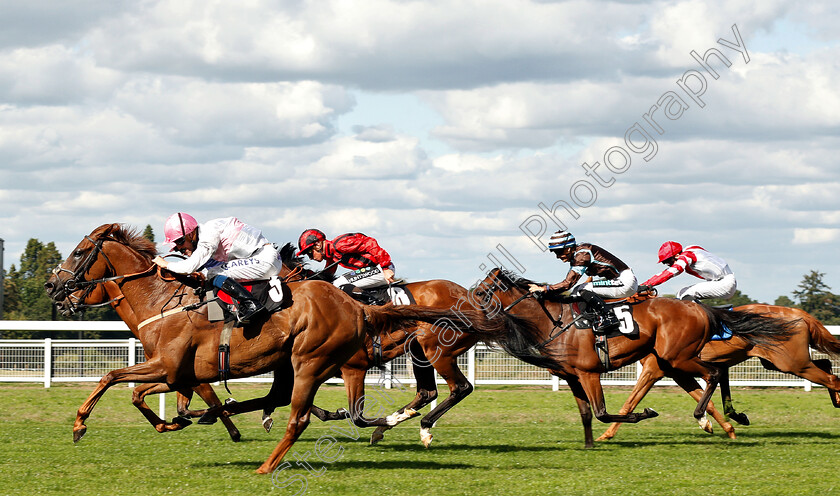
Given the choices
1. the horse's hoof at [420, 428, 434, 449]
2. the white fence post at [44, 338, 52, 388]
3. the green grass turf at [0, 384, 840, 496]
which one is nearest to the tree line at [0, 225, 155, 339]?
the white fence post at [44, 338, 52, 388]

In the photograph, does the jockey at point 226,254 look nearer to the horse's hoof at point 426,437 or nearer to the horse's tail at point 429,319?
the horse's tail at point 429,319

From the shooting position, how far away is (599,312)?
9.71 m

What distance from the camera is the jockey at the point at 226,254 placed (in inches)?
294

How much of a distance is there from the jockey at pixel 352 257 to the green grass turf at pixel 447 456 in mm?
1207

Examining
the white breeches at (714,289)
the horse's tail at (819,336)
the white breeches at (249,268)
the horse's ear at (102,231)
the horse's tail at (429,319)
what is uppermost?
the horse's ear at (102,231)

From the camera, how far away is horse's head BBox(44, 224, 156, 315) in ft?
26.6

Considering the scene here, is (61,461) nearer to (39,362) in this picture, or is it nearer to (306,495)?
(306,495)

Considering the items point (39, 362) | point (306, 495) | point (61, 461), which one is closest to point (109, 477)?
point (61, 461)

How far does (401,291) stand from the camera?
998cm

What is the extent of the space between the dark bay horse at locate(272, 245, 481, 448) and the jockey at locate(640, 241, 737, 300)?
259cm

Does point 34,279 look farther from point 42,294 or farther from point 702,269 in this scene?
point 702,269

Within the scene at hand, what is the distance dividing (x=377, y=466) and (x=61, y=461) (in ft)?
8.62

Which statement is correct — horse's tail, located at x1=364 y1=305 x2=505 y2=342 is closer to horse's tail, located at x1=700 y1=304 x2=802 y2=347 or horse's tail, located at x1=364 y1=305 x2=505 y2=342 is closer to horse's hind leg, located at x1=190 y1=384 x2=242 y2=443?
horse's hind leg, located at x1=190 y1=384 x2=242 y2=443

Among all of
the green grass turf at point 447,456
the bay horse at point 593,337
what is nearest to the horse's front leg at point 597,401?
the bay horse at point 593,337
